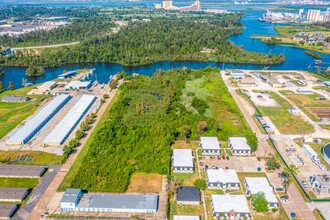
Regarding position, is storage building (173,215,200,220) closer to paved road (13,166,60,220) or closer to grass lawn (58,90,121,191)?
grass lawn (58,90,121,191)

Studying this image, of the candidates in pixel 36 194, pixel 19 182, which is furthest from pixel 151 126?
pixel 19 182

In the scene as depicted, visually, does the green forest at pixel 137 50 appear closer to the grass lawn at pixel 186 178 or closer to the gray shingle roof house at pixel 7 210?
the grass lawn at pixel 186 178

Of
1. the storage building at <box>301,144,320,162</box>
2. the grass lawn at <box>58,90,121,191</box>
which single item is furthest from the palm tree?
the grass lawn at <box>58,90,121,191</box>

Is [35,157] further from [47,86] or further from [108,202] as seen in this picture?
[47,86]

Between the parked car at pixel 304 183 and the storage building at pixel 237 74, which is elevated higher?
the storage building at pixel 237 74

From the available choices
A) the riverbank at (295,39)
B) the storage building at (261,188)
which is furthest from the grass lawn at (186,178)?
the riverbank at (295,39)

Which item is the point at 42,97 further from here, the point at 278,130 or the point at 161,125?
the point at 278,130
